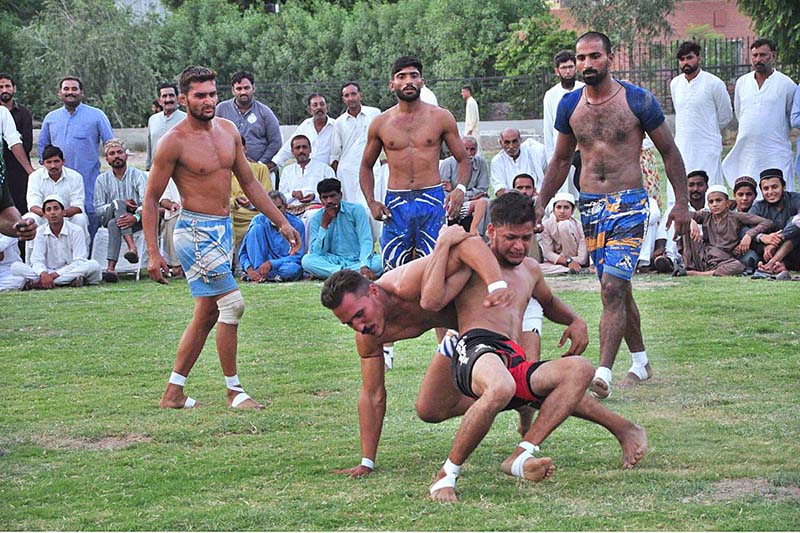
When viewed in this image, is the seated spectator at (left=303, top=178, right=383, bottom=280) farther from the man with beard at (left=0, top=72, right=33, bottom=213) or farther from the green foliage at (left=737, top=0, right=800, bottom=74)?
the green foliage at (left=737, top=0, right=800, bottom=74)

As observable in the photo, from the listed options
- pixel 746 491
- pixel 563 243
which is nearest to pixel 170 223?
pixel 563 243

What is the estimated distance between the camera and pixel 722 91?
45.5 ft

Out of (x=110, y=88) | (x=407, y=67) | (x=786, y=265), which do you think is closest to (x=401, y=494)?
(x=407, y=67)

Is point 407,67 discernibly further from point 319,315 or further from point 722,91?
point 722,91

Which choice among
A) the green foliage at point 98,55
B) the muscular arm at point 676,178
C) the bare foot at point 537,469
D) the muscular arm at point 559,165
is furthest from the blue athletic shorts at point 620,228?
the green foliage at point 98,55

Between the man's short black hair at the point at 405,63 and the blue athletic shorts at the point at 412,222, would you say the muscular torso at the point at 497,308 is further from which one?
the man's short black hair at the point at 405,63

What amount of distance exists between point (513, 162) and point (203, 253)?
7.96 m

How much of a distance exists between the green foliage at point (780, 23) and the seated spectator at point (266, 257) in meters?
8.79

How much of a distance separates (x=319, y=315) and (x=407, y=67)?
3522 mm

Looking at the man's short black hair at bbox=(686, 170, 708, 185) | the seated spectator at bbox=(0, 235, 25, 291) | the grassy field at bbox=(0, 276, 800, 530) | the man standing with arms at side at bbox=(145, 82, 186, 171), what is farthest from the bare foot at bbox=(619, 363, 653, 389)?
the seated spectator at bbox=(0, 235, 25, 291)

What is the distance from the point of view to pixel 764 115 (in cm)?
1362

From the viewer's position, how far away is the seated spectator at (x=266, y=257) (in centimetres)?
1423

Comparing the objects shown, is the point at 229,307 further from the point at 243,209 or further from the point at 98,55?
the point at 98,55

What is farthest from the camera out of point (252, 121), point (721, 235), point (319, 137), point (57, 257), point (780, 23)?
point (780, 23)
